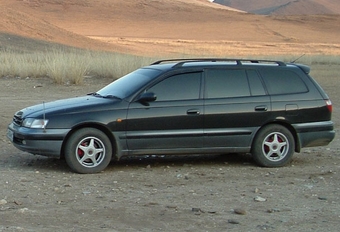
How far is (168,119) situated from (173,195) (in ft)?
5.38

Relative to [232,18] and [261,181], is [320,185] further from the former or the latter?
[232,18]

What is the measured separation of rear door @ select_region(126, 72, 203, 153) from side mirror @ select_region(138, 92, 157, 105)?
50mm

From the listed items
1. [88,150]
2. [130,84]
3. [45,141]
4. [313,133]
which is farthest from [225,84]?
[45,141]

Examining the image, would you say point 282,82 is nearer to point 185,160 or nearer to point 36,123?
point 185,160

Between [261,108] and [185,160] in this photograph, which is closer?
[261,108]

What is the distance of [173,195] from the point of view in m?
7.92

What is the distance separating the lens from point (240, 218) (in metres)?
6.96

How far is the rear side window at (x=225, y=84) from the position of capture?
31.7 feet

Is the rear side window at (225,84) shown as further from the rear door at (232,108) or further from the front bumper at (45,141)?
the front bumper at (45,141)

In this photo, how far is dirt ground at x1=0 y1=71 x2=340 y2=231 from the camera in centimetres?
671

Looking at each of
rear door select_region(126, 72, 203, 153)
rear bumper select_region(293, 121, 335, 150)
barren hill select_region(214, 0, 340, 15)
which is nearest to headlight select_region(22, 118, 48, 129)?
rear door select_region(126, 72, 203, 153)

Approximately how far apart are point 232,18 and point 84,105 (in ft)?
300

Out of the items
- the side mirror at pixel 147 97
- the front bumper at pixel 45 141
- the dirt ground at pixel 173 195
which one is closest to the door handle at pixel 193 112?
the side mirror at pixel 147 97

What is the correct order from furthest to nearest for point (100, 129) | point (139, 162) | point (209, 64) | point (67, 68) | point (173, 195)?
1. point (67, 68)
2. point (139, 162)
3. point (209, 64)
4. point (100, 129)
5. point (173, 195)
